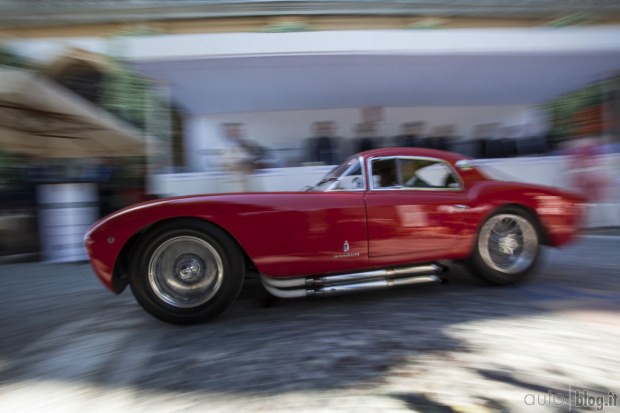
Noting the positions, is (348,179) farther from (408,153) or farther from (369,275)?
(369,275)

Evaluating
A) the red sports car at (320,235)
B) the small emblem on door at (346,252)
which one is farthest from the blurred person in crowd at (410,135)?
the small emblem on door at (346,252)

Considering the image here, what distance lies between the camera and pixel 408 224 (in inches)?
120

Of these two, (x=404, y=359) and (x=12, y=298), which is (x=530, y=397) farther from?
(x=12, y=298)

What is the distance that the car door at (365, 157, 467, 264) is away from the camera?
3.00 meters

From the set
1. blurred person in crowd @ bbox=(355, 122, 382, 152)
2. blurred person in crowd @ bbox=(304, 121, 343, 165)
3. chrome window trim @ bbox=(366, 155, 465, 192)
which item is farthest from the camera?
blurred person in crowd @ bbox=(355, 122, 382, 152)

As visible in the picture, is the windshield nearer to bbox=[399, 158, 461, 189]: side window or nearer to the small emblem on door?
bbox=[399, 158, 461, 189]: side window

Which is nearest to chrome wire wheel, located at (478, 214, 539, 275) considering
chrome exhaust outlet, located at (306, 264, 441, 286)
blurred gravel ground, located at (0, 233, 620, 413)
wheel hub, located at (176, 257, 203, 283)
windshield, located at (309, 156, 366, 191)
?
blurred gravel ground, located at (0, 233, 620, 413)

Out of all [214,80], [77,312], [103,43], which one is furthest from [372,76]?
[77,312]

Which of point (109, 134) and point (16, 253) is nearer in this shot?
point (109, 134)

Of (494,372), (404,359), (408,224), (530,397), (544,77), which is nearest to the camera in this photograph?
(530,397)

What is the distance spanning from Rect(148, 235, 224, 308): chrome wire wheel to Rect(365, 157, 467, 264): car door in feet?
4.00

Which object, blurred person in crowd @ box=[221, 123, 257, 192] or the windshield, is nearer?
the windshield

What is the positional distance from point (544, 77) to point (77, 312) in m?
9.64

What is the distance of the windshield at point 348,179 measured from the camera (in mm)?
3182
